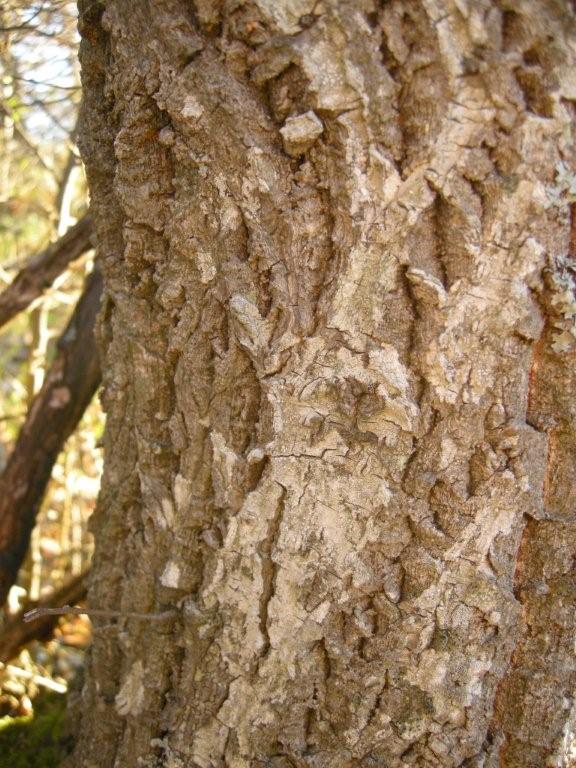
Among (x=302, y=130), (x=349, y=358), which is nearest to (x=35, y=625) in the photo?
(x=349, y=358)

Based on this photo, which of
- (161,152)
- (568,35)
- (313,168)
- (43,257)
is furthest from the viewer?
(43,257)

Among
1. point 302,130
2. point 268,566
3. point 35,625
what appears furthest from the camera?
point 35,625

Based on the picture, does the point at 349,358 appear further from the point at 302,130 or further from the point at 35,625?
the point at 35,625

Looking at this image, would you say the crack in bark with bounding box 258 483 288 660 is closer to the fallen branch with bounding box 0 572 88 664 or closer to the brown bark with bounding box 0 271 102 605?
the fallen branch with bounding box 0 572 88 664

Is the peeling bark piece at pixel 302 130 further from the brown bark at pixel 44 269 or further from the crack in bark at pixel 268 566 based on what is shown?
the brown bark at pixel 44 269

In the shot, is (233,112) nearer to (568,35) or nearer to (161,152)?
(161,152)

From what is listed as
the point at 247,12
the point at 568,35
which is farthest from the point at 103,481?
the point at 568,35
